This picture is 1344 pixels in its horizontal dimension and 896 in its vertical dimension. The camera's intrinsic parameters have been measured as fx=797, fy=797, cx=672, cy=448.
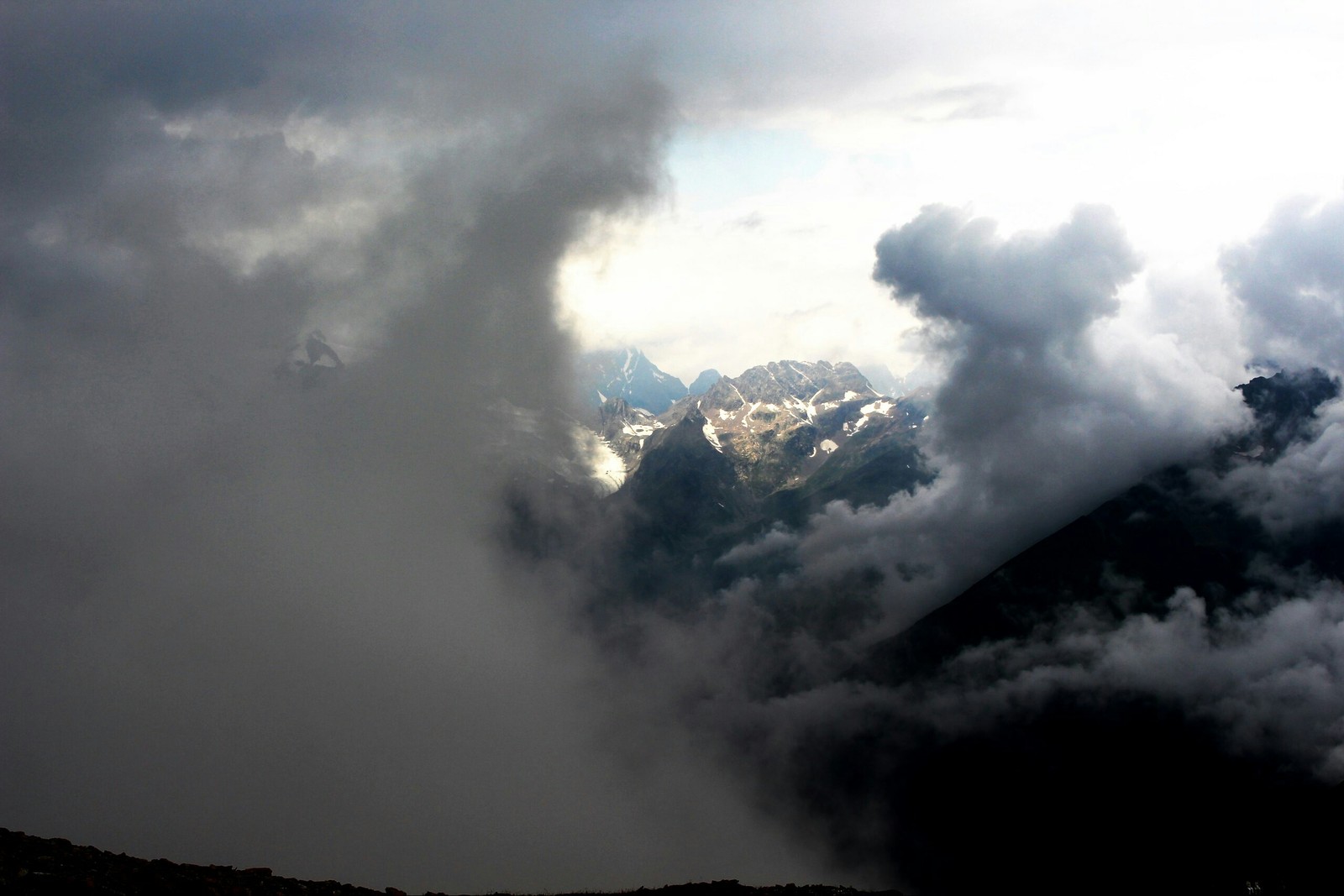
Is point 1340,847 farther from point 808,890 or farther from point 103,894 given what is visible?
point 103,894

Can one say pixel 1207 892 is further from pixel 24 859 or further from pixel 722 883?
pixel 24 859

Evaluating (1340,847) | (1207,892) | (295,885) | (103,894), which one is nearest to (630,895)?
(295,885)

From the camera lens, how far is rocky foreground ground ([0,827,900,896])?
5203 centimetres

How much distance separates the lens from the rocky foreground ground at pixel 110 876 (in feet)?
171

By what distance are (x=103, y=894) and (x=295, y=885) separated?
18.6 metres

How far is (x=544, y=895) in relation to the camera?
9519 centimetres

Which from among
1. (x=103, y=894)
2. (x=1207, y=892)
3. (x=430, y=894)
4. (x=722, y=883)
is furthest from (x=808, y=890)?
(x=1207, y=892)

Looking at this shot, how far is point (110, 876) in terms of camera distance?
55875mm

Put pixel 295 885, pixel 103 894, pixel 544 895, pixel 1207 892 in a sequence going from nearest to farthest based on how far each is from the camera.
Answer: pixel 103 894, pixel 295 885, pixel 544 895, pixel 1207 892

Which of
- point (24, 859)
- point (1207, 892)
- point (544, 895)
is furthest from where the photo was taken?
point (1207, 892)

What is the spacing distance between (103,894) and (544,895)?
178 ft

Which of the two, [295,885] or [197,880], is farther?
[295,885]

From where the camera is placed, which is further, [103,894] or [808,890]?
[808,890]

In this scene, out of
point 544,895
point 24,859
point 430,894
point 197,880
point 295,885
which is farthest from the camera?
point 544,895
